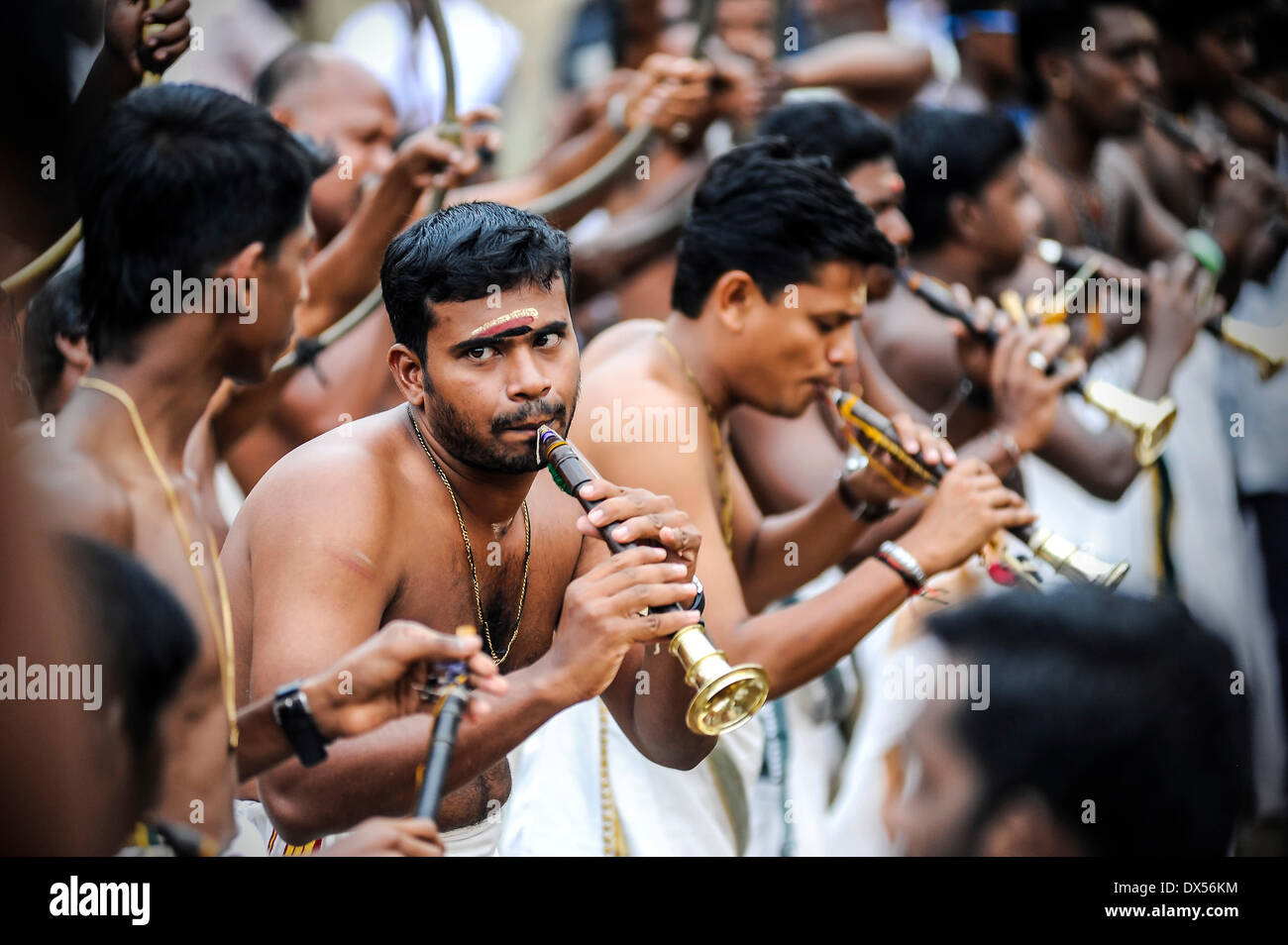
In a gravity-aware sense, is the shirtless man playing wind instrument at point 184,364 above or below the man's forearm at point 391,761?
above

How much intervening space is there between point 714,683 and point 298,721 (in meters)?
0.66

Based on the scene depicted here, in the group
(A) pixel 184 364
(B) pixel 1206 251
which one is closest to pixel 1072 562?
(A) pixel 184 364

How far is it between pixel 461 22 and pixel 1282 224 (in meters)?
3.31

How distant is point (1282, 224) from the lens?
571cm

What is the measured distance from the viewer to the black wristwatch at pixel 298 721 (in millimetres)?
2178

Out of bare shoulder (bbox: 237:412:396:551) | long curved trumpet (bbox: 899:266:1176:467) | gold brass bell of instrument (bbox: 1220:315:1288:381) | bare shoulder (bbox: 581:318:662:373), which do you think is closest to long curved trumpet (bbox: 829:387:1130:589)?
bare shoulder (bbox: 581:318:662:373)

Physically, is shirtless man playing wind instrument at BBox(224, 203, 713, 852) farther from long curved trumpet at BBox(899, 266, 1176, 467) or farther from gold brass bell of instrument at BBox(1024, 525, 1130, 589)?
long curved trumpet at BBox(899, 266, 1176, 467)

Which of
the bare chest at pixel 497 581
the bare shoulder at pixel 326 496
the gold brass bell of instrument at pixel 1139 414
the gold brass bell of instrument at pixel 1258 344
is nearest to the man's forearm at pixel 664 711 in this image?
the bare chest at pixel 497 581

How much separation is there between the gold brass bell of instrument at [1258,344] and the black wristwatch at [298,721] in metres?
3.71

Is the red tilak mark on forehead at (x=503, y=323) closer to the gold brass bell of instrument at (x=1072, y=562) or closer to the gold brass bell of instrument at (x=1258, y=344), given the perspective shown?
the gold brass bell of instrument at (x=1072, y=562)

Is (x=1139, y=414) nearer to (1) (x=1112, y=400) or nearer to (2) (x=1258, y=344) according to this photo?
(1) (x=1112, y=400)

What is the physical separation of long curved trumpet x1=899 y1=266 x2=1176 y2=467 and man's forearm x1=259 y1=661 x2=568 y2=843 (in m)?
2.02
